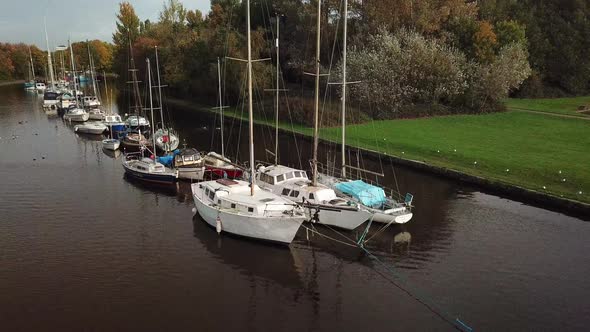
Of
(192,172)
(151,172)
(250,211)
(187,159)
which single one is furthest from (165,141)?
(250,211)

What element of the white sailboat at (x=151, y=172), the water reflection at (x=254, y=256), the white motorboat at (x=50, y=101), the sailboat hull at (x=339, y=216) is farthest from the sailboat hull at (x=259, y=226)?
the white motorboat at (x=50, y=101)

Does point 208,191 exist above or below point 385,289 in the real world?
above

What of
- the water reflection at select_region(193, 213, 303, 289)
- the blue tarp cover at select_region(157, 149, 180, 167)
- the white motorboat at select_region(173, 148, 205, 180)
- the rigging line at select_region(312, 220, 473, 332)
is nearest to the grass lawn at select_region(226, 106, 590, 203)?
the rigging line at select_region(312, 220, 473, 332)

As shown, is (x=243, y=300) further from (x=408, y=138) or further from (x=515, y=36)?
(x=515, y=36)

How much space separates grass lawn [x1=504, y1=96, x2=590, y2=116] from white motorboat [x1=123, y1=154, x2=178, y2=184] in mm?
66085

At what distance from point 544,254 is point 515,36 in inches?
2687

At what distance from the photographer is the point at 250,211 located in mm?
33250

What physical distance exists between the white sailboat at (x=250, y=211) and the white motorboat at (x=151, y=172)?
13.3 meters

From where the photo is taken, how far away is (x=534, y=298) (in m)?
26.1

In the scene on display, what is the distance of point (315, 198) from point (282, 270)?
7866mm

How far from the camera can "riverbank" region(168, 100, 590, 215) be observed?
42719mm

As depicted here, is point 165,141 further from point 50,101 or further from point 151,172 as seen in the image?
point 50,101

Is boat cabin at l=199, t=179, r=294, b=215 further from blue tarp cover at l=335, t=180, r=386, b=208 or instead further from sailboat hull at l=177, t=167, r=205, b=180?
sailboat hull at l=177, t=167, r=205, b=180

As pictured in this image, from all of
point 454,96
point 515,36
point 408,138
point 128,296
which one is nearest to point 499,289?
point 128,296
